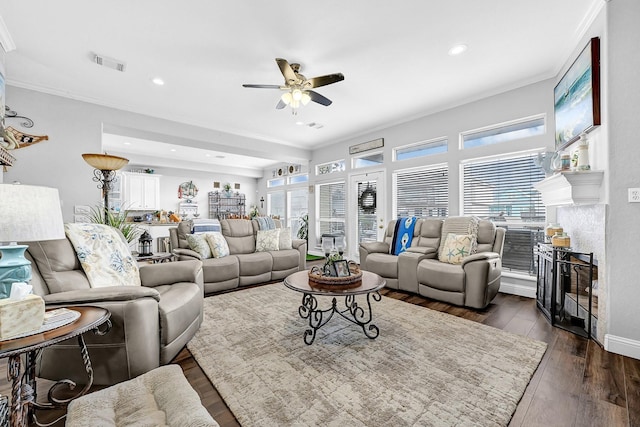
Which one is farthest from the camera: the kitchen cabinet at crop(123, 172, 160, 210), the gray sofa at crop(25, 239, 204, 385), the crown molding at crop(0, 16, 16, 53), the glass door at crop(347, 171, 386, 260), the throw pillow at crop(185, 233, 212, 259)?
the kitchen cabinet at crop(123, 172, 160, 210)

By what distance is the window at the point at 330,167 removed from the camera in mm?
6484

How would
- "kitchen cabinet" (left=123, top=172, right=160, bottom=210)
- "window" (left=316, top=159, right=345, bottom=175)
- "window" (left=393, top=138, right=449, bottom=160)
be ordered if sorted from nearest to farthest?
1. "window" (left=393, top=138, right=449, bottom=160)
2. "window" (left=316, top=159, right=345, bottom=175)
3. "kitchen cabinet" (left=123, top=172, right=160, bottom=210)

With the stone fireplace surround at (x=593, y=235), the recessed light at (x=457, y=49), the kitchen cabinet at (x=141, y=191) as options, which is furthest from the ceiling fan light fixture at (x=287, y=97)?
the kitchen cabinet at (x=141, y=191)

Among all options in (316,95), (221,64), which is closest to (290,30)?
(316,95)

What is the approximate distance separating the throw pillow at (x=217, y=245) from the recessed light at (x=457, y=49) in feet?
12.8

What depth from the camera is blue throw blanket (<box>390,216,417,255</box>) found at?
168 inches

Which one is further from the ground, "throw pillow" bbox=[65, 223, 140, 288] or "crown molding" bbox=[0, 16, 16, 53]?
"crown molding" bbox=[0, 16, 16, 53]

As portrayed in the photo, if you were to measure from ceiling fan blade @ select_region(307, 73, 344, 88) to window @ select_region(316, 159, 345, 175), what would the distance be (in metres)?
3.43

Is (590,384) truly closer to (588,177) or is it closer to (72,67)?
(588,177)

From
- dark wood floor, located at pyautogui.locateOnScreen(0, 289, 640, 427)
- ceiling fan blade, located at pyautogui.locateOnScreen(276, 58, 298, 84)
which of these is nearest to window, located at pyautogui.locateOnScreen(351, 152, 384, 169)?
ceiling fan blade, located at pyautogui.locateOnScreen(276, 58, 298, 84)

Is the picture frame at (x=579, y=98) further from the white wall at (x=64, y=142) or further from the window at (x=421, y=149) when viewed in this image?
the white wall at (x=64, y=142)

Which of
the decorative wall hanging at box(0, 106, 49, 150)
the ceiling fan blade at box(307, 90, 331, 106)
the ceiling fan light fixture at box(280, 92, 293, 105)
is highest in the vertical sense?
the ceiling fan blade at box(307, 90, 331, 106)

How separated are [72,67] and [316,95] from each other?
288cm

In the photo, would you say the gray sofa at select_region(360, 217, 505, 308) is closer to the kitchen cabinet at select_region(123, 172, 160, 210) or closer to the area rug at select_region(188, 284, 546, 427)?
the area rug at select_region(188, 284, 546, 427)
